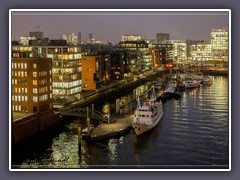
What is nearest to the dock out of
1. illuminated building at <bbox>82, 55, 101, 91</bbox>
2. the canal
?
the canal

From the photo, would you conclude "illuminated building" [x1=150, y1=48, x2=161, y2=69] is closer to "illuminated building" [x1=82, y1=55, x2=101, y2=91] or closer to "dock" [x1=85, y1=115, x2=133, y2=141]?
"illuminated building" [x1=82, y1=55, x2=101, y2=91]

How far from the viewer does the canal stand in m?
9.61

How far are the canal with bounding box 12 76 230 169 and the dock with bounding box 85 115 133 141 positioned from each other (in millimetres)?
314

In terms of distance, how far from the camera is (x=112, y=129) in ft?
48.4

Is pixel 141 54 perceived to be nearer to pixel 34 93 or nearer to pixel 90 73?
pixel 90 73

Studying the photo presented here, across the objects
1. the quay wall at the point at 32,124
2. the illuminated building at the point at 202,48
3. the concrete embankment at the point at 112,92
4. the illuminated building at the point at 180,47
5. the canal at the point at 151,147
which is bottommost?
the canal at the point at 151,147

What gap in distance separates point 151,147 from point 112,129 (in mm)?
2864

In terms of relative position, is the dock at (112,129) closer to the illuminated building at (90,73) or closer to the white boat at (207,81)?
the illuminated building at (90,73)

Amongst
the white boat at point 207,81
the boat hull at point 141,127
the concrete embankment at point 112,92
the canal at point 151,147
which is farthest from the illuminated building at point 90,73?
the boat hull at point 141,127

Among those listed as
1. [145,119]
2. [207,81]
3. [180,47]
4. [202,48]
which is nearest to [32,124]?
[145,119]

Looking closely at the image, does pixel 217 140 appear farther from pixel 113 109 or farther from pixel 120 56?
pixel 120 56

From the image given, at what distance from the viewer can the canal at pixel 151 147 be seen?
31.5 feet

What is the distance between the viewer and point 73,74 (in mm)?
21438

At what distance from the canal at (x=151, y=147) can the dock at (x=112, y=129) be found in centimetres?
31
